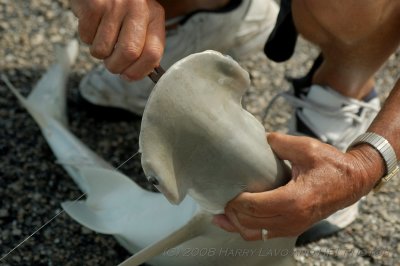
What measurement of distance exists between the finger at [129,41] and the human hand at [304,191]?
0.95 feet

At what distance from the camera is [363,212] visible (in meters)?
1.84

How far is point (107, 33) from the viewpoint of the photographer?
4.11ft

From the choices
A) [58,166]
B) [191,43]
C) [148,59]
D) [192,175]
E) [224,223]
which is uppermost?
[148,59]

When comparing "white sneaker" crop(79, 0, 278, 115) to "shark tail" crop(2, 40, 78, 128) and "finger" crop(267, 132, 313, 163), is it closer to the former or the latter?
"shark tail" crop(2, 40, 78, 128)

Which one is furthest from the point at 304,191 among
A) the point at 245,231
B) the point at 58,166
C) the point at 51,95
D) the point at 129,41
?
the point at 51,95

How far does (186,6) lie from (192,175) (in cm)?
91

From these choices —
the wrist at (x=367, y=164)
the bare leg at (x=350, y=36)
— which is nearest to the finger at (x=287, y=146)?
the wrist at (x=367, y=164)

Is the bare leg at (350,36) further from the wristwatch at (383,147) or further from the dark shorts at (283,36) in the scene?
the wristwatch at (383,147)

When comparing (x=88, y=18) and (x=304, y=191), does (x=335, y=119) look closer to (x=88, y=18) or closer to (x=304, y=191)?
(x=304, y=191)

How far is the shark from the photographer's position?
3.71 ft

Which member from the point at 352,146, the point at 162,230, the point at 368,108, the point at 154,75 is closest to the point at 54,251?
the point at 162,230

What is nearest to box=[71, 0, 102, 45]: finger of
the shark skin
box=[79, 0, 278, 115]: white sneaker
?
the shark skin

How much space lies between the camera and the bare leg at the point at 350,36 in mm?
1572

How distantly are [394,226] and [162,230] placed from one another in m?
0.64
